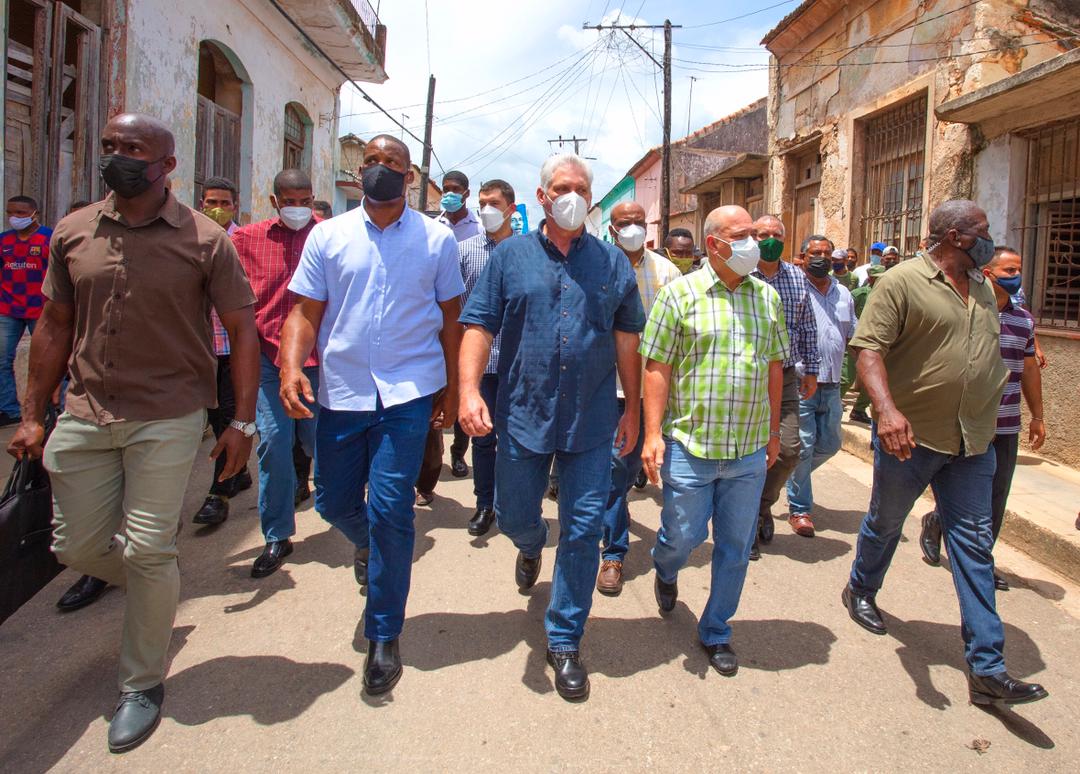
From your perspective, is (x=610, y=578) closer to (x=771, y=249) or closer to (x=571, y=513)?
(x=571, y=513)

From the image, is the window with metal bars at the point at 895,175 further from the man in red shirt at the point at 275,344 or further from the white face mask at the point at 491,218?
the man in red shirt at the point at 275,344

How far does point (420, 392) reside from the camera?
114 inches

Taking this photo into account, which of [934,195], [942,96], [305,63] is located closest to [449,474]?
[934,195]

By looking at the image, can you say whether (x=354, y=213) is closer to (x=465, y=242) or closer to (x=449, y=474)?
(x=465, y=242)

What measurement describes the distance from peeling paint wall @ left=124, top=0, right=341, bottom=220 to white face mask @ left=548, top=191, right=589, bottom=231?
6.90 m

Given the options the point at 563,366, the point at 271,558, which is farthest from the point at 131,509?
the point at 563,366

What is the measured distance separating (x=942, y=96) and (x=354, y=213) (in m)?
8.14

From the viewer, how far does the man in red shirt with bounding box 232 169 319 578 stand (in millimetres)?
3879

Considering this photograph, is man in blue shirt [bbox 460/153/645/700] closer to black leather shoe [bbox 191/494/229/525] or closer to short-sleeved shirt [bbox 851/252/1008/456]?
short-sleeved shirt [bbox 851/252/1008/456]

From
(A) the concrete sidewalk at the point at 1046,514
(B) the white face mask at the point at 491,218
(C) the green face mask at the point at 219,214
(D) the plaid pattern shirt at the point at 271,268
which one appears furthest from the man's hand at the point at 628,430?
(C) the green face mask at the point at 219,214

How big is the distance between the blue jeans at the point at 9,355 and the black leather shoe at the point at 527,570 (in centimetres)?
545

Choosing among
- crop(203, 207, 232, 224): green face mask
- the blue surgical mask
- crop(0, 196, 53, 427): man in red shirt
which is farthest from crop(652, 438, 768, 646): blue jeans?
crop(0, 196, 53, 427): man in red shirt

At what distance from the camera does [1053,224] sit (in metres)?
6.96

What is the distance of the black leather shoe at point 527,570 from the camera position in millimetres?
3553
